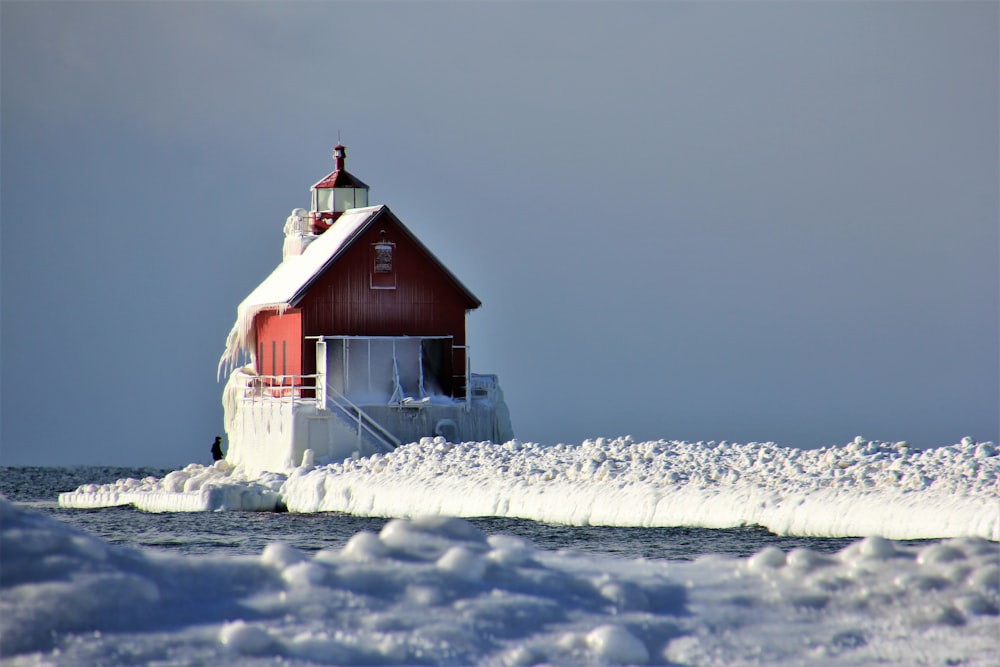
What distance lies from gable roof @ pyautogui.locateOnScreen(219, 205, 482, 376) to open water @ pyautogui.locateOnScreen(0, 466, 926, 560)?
6.89 m

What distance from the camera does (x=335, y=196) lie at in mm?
38344

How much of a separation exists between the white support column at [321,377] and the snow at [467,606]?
23.2m

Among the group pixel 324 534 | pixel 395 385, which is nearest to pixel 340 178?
pixel 395 385

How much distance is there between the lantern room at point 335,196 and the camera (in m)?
38.3

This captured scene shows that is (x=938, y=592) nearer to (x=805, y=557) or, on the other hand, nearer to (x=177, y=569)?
(x=805, y=557)

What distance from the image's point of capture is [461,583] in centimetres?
913

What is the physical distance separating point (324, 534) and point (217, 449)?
18672 mm

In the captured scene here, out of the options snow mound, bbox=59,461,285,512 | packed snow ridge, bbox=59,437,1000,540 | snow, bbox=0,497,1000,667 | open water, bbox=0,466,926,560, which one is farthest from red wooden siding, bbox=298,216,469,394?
snow, bbox=0,497,1000,667

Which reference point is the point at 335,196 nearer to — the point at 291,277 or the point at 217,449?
the point at 291,277

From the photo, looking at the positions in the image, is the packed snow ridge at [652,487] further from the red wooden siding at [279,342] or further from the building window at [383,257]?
the building window at [383,257]

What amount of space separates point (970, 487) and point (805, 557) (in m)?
11.5

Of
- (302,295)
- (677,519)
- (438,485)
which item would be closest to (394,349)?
(302,295)

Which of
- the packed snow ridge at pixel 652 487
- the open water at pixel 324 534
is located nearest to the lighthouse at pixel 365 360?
the packed snow ridge at pixel 652 487

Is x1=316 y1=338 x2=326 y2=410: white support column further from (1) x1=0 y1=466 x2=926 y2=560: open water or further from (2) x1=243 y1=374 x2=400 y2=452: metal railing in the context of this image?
(1) x1=0 y1=466 x2=926 y2=560: open water
